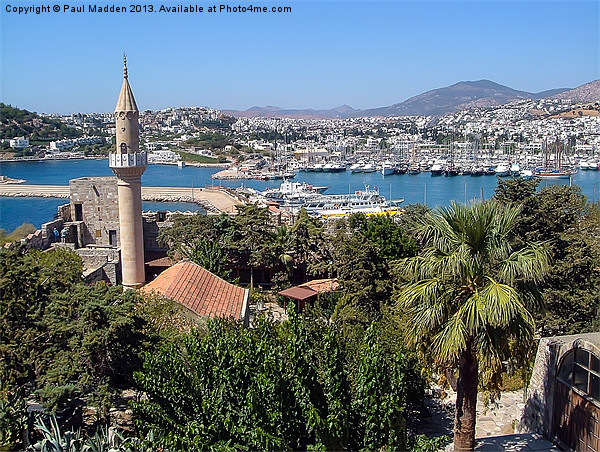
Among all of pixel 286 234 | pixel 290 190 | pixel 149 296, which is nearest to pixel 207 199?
pixel 290 190

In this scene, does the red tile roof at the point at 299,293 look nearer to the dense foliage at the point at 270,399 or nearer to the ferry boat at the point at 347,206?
the dense foliage at the point at 270,399

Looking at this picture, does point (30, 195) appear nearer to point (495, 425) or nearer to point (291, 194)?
point (291, 194)

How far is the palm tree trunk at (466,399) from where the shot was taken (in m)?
5.71

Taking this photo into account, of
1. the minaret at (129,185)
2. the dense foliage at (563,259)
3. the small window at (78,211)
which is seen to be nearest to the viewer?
the dense foliage at (563,259)

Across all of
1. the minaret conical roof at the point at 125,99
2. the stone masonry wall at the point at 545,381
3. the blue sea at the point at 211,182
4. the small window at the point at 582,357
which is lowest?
the blue sea at the point at 211,182

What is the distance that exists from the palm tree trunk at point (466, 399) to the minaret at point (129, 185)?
9.77m

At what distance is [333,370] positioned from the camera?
17.3ft

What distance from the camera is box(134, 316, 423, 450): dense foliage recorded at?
4.89 meters

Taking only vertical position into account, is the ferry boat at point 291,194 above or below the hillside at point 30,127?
below

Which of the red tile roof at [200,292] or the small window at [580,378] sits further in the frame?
the red tile roof at [200,292]

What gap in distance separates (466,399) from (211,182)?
74847 mm

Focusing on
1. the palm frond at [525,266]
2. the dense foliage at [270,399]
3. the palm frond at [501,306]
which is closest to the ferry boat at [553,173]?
the palm frond at [525,266]

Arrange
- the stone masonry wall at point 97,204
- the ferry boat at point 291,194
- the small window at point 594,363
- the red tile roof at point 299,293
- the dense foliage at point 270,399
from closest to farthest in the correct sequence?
the dense foliage at point 270,399
the small window at point 594,363
the red tile roof at point 299,293
the stone masonry wall at point 97,204
the ferry boat at point 291,194

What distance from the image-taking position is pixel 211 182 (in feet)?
259
